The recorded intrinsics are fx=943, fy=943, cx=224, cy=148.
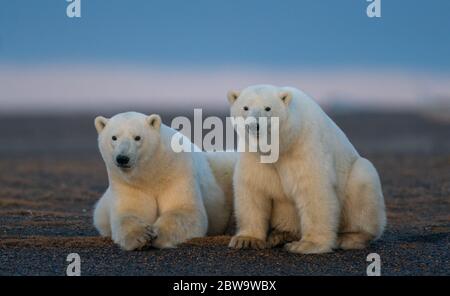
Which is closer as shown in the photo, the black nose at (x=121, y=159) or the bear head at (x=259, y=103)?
the bear head at (x=259, y=103)

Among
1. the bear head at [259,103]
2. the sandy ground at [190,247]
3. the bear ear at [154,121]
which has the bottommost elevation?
the sandy ground at [190,247]

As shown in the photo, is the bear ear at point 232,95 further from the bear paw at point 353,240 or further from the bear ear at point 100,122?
the bear paw at point 353,240

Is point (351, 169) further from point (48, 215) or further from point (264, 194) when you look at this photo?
point (48, 215)

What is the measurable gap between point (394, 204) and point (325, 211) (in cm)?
531

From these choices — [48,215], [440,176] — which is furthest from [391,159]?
[48,215]

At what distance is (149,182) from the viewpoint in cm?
855

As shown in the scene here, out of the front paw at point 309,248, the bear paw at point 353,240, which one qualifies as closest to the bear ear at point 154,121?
the front paw at point 309,248

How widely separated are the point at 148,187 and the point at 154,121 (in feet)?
1.99

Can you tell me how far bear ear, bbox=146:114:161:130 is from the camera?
848 centimetres

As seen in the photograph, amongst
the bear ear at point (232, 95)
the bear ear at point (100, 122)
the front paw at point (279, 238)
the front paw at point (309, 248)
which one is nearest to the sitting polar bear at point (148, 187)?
the bear ear at point (100, 122)

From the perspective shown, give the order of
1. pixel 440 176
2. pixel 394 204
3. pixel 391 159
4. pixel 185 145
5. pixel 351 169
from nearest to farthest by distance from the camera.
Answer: pixel 351 169, pixel 185 145, pixel 394 204, pixel 440 176, pixel 391 159

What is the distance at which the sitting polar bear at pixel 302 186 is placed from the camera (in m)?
7.74

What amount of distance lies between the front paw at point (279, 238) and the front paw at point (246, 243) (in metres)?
0.09

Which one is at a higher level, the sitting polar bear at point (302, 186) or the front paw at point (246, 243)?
the sitting polar bear at point (302, 186)
